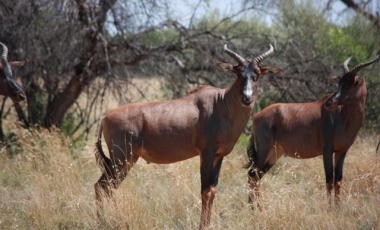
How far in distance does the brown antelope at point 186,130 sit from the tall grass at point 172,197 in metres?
0.34

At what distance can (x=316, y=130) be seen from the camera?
27.8ft

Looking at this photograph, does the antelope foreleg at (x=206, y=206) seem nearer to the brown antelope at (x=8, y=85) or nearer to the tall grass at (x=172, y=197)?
the tall grass at (x=172, y=197)

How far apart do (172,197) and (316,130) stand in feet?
7.59

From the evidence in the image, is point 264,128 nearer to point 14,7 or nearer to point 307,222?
point 307,222

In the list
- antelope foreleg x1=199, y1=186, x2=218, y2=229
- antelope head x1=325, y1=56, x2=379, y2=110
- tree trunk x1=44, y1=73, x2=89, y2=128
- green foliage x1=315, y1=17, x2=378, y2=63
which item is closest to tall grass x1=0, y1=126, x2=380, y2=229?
antelope foreleg x1=199, y1=186, x2=218, y2=229

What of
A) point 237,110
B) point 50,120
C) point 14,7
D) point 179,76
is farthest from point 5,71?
point 179,76

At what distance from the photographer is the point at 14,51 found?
12.1 metres

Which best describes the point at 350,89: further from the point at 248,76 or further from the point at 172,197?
the point at 172,197

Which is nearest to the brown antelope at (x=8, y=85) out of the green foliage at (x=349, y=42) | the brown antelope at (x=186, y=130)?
the brown antelope at (x=186, y=130)

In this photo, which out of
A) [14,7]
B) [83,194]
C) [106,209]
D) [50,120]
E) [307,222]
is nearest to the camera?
[307,222]

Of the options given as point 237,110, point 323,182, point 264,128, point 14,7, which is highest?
point 14,7

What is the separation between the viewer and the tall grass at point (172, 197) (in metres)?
6.76

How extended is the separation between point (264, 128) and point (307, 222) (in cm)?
247

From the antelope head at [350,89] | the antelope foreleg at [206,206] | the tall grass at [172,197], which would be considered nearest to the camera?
the tall grass at [172,197]
